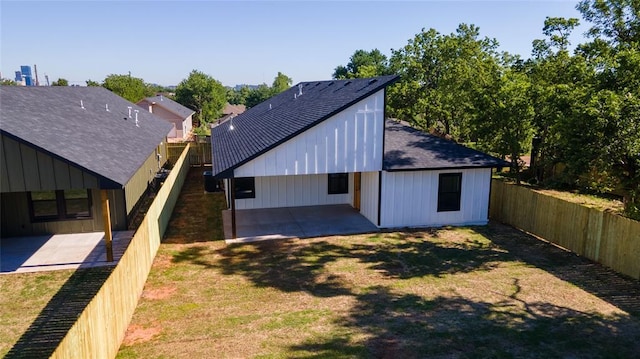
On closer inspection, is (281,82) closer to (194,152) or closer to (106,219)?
(194,152)

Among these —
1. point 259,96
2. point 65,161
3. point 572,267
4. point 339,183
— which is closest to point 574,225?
point 572,267

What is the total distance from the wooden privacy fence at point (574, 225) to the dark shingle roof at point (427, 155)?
1.73 m

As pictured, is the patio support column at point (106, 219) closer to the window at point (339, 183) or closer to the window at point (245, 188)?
the window at point (245, 188)

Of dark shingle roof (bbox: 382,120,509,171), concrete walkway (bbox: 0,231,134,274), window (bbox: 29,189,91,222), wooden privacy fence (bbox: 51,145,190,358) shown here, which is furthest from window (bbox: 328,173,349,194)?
window (bbox: 29,189,91,222)

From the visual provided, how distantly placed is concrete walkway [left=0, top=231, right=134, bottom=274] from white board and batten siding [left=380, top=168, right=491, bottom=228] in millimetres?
9772

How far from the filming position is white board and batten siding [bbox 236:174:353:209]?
1973 cm

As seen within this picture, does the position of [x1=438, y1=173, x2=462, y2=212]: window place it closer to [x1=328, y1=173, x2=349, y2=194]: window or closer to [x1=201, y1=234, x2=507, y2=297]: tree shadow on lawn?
[x1=201, y1=234, x2=507, y2=297]: tree shadow on lawn

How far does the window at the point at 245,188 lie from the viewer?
19.6 m

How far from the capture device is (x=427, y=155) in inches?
684

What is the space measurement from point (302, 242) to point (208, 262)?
3.45 metres

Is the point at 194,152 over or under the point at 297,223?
over

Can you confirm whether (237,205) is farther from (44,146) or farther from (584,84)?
(584,84)

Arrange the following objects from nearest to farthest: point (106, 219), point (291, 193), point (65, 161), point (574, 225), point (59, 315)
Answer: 1. point (59, 315)
2. point (65, 161)
3. point (106, 219)
4. point (574, 225)
5. point (291, 193)

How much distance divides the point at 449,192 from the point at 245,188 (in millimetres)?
9006
